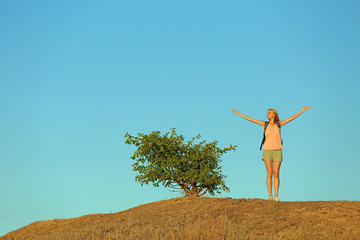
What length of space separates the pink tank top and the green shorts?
182mm

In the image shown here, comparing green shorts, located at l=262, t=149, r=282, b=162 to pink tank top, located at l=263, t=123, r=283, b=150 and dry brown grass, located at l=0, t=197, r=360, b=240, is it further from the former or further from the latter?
dry brown grass, located at l=0, t=197, r=360, b=240

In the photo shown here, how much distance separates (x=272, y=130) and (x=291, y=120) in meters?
1.28

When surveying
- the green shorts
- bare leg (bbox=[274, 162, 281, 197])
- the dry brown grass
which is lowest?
the dry brown grass

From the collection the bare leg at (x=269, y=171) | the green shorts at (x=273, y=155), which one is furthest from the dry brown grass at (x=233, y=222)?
the green shorts at (x=273, y=155)

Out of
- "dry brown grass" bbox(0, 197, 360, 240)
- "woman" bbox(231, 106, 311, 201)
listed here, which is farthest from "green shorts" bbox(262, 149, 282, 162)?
"dry brown grass" bbox(0, 197, 360, 240)

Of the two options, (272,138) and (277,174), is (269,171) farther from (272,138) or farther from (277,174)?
(272,138)

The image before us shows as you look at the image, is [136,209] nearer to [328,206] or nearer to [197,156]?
[197,156]

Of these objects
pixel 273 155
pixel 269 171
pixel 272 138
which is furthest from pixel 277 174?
pixel 272 138

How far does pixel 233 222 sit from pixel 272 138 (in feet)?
16.3

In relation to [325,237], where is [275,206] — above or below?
above

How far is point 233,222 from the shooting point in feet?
52.6

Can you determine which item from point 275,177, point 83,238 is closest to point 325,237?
point 275,177

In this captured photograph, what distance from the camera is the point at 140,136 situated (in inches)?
998

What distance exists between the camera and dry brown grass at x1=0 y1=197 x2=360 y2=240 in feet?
47.7
